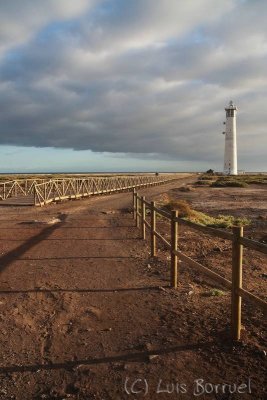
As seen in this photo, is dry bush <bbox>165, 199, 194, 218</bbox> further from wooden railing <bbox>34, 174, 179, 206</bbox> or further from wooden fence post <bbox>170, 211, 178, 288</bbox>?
wooden fence post <bbox>170, 211, 178, 288</bbox>

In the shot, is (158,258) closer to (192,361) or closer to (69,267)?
(69,267)

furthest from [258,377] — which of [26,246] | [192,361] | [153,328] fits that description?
Answer: [26,246]

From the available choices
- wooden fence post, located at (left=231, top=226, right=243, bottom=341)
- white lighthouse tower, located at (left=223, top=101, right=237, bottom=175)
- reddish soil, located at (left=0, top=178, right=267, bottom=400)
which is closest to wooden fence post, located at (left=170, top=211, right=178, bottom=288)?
reddish soil, located at (left=0, top=178, right=267, bottom=400)

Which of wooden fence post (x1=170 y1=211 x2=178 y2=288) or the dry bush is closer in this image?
wooden fence post (x1=170 y1=211 x2=178 y2=288)

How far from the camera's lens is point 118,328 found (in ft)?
19.8

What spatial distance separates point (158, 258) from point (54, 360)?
5.95 m

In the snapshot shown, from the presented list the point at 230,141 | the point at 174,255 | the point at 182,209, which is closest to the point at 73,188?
the point at 182,209

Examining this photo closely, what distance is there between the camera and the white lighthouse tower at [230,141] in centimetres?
8881

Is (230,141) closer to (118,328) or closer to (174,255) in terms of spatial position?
(174,255)

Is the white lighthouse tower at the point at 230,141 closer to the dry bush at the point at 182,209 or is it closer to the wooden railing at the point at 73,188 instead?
the wooden railing at the point at 73,188

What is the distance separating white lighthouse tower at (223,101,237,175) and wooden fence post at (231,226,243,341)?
8529 cm

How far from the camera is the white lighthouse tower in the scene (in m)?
88.8

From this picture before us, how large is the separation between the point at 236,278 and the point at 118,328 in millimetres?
1692

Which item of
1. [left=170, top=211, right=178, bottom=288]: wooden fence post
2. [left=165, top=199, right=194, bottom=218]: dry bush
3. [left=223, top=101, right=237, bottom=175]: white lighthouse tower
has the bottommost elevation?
[left=165, top=199, right=194, bottom=218]: dry bush
